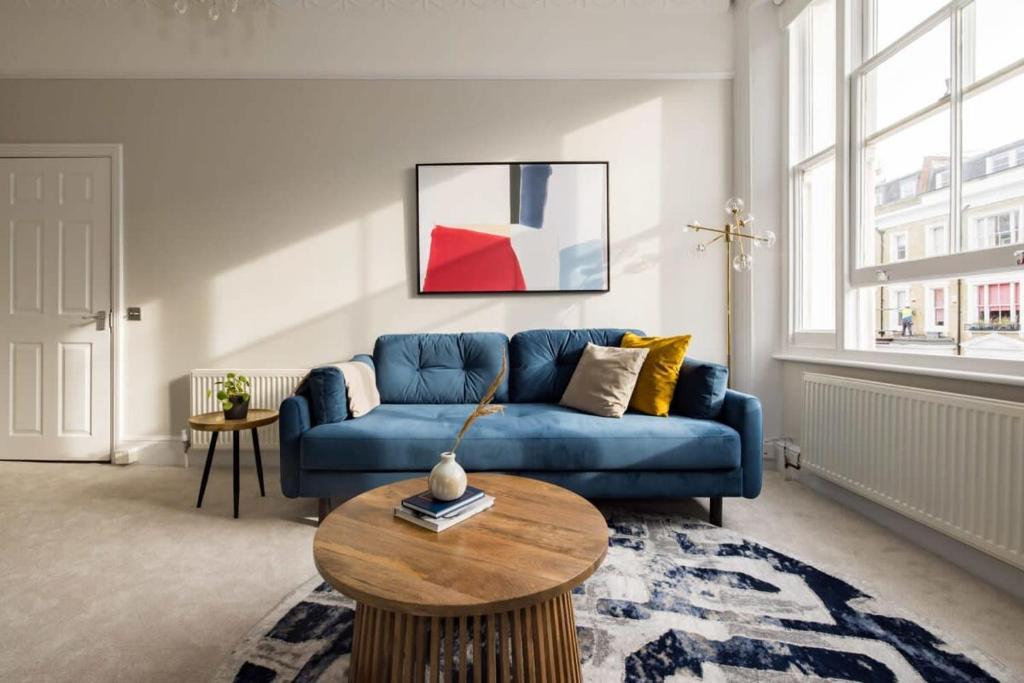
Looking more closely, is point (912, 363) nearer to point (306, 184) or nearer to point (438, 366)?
point (438, 366)

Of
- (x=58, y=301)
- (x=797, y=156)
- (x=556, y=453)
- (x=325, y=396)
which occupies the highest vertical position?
(x=797, y=156)

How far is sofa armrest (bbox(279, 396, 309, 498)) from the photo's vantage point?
2021mm

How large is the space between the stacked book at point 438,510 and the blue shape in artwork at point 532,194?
84.1 inches

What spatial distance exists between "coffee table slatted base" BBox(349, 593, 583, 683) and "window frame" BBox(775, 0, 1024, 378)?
1777 mm

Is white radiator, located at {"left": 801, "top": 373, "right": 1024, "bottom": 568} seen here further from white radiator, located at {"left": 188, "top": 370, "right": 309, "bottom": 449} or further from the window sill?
white radiator, located at {"left": 188, "top": 370, "right": 309, "bottom": 449}

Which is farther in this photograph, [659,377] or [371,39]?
[371,39]

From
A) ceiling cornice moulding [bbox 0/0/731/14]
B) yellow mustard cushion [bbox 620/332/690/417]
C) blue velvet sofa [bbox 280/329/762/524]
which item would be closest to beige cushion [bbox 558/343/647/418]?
yellow mustard cushion [bbox 620/332/690/417]

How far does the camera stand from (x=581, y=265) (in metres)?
3.05

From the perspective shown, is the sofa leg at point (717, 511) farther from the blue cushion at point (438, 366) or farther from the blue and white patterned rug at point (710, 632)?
the blue cushion at point (438, 366)

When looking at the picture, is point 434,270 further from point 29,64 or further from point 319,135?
point 29,64

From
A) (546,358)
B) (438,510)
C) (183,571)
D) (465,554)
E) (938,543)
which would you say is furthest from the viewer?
(546,358)

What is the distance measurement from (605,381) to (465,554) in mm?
1483

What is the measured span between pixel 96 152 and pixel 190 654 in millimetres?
3323

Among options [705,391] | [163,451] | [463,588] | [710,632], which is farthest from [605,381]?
[163,451]
